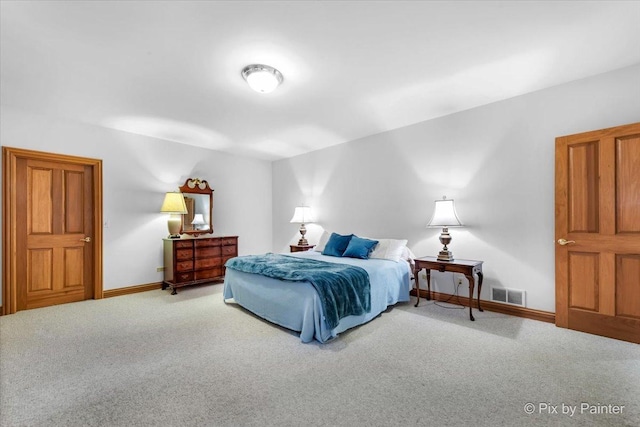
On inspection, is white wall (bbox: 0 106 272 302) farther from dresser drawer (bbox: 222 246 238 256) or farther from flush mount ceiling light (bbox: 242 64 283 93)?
flush mount ceiling light (bbox: 242 64 283 93)

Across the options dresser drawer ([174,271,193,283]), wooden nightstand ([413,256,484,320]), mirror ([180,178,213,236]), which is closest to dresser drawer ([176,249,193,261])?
dresser drawer ([174,271,193,283])

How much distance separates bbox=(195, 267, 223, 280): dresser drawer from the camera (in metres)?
4.76

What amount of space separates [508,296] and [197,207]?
5.08 m

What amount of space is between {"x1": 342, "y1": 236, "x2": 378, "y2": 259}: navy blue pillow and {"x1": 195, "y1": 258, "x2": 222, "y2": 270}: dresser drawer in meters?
2.41

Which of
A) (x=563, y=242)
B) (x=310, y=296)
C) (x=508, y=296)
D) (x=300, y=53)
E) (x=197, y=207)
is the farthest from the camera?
(x=197, y=207)

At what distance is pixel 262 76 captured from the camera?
2723 millimetres

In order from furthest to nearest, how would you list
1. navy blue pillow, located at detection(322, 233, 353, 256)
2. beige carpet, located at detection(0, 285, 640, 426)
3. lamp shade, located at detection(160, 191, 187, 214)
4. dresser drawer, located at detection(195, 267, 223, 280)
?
1. dresser drawer, located at detection(195, 267, 223, 280)
2. lamp shade, located at detection(160, 191, 187, 214)
3. navy blue pillow, located at detection(322, 233, 353, 256)
4. beige carpet, located at detection(0, 285, 640, 426)

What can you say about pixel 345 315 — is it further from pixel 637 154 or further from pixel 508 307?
pixel 637 154

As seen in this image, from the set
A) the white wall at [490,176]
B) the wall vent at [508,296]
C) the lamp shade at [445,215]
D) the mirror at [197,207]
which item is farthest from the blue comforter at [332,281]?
the mirror at [197,207]

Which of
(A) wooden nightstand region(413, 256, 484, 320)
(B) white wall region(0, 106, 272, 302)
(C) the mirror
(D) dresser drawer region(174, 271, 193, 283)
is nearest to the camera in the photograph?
(A) wooden nightstand region(413, 256, 484, 320)

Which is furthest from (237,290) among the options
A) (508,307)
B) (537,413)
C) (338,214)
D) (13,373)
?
(508,307)

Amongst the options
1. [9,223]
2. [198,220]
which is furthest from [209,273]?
[9,223]

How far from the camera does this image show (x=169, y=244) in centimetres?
463

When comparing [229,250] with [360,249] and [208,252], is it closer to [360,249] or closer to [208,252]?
[208,252]
